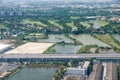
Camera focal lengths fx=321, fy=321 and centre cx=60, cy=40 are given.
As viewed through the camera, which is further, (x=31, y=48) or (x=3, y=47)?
(x=31, y=48)

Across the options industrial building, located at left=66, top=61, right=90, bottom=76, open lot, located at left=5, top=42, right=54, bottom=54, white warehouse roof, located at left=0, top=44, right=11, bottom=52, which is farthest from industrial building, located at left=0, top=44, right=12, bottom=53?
industrial building, located at left=66, top=61, right=90, bottom=76

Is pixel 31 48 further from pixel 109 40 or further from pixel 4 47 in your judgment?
pixel 109 40

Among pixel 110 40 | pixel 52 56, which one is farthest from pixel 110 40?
pixel 52 56

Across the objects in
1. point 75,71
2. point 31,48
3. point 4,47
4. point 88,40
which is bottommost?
point 88,40

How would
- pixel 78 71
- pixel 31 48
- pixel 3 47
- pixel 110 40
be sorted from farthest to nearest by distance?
1. pixel 110 40
2. pixel 31 48
3. pixel 3 47
4. pixel 78 71

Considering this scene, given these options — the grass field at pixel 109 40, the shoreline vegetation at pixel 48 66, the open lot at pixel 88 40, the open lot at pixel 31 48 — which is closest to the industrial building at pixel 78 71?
the shoreline vegetation at pixel 48 66

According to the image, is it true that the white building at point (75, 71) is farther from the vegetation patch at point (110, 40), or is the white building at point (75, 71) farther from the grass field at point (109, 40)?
the grass field at point (109, 40)

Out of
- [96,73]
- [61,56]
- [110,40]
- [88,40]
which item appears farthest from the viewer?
[88,40]
